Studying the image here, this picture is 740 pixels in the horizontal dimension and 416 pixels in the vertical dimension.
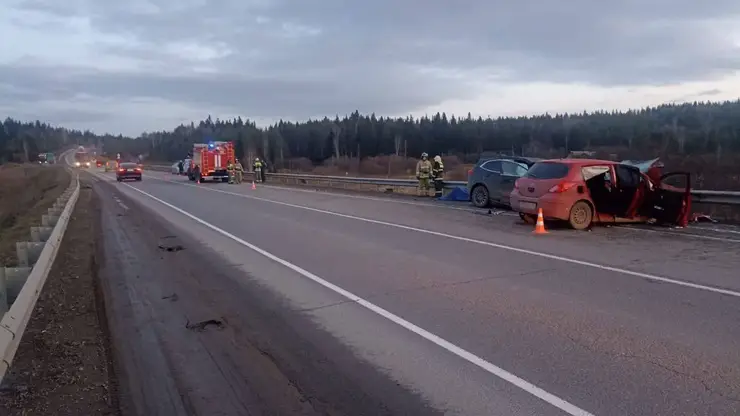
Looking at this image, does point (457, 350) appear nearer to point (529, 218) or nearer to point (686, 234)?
point (686, 234)

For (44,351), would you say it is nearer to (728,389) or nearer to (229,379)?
(229,379)

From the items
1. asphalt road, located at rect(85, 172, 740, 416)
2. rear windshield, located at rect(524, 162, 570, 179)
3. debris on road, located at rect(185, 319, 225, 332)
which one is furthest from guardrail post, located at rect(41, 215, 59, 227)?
rear windshield, located at rect(524, 162, 570, 179)

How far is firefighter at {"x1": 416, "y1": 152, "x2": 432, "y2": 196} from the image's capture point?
84.4 feet

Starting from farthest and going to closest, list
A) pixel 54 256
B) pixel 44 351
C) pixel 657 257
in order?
pixel 54 256 → pixel 657 257 → pixel 44 351

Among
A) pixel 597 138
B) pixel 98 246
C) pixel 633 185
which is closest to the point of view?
pixel 98 246

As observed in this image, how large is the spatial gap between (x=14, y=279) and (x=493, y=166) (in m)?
15.1

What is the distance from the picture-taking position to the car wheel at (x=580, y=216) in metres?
14.2

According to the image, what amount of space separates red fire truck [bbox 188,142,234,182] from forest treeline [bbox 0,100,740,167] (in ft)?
118

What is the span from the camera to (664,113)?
99.0 meters

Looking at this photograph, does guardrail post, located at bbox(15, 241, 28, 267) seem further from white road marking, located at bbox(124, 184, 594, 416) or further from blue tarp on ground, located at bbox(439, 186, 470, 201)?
blue tarp on ground, located at bbox(439, 186, 470, 201)

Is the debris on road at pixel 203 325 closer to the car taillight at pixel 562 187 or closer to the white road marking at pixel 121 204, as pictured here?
the car taillight at pixel 562 187

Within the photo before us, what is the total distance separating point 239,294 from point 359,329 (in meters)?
2.43

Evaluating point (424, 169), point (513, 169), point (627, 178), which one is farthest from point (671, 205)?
point (424, 169)

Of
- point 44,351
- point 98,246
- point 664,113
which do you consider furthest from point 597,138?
point 44,351
